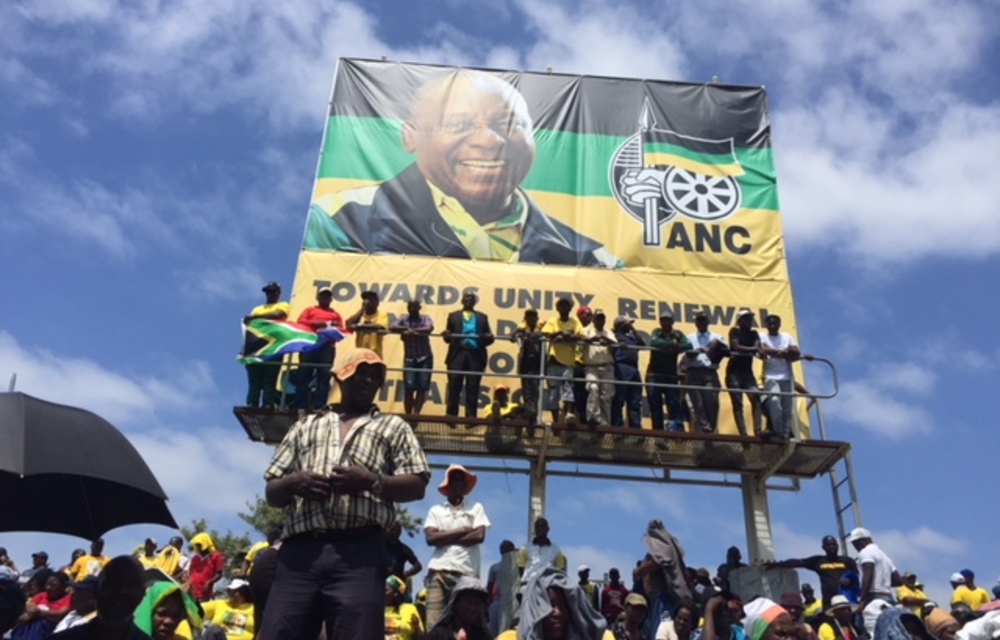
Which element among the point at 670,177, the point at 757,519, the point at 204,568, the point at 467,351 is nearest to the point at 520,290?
the point at 467,351

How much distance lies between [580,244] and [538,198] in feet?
3.28

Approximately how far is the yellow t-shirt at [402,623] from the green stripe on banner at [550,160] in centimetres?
772

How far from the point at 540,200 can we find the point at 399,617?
769cm

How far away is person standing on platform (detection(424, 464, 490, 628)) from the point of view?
6582 mm

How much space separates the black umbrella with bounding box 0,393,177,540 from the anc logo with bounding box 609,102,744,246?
967 centimetres

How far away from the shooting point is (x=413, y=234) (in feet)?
42.1

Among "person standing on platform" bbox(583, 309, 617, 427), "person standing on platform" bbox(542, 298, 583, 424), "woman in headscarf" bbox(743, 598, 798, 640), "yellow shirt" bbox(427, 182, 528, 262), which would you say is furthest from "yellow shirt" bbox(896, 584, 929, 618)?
"yellow shirt" bbox(427, 182, 528, 262)

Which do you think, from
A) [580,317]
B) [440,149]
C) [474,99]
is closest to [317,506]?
[580,317]

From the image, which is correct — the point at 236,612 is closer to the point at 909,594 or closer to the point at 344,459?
the point at 344,459

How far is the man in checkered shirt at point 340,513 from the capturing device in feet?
9.89

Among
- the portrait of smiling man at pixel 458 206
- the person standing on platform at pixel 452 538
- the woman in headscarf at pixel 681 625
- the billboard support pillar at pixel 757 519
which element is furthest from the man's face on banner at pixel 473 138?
the woman in headscarf at pixel 681 625

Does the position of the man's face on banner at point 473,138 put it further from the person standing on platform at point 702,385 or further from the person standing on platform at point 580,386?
the person standing on platform at point 702,385

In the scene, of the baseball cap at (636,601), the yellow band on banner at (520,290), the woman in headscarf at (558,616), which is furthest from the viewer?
the yellow band on banner at (520,290)

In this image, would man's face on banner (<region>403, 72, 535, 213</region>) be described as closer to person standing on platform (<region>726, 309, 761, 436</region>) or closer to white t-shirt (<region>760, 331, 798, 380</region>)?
person standing on platform (<region>726, 309, 761, 436</region>)
